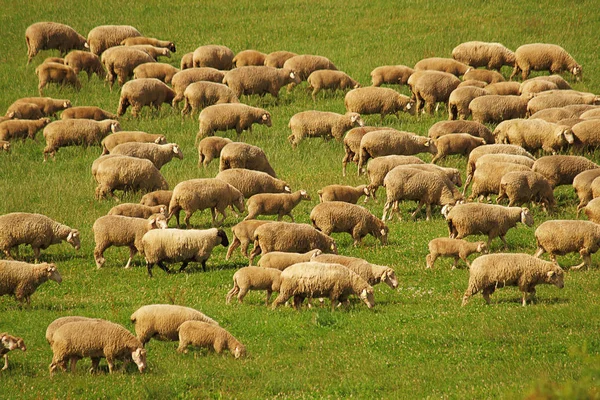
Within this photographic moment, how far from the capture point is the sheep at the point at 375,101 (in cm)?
2975

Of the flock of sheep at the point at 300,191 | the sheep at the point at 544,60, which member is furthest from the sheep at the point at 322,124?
the sheep at the point at 544,60

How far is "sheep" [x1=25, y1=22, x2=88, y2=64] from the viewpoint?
125 ft

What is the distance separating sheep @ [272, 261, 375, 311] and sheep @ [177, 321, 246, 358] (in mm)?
2023

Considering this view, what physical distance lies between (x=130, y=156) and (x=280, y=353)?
10.6m

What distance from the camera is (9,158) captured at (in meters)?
28.7

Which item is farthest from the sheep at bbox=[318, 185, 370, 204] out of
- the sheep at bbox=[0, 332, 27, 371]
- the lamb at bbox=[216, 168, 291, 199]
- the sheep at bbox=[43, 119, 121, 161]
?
the sheep at bbox=[0, 332, 27, 371]

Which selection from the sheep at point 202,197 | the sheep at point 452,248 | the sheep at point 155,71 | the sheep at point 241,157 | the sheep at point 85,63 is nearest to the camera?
the sheep at point 452,248

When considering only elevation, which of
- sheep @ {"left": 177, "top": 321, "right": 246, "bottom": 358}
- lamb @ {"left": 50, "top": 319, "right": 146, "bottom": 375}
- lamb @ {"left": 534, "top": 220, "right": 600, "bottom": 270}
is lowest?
lamb @ {"left": 534, "top": 220, "right": 600, "bottom": 270}

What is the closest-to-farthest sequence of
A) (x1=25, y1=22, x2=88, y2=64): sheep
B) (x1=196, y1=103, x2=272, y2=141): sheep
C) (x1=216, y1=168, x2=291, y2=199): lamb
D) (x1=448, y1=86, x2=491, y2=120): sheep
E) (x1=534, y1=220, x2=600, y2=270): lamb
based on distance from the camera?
(x1=534, y1=220, x2=600, y2=270): lamb, (x1=216, y1=168, x2=291, y2=199): lamb, (x1=196, y1=103, x2=272, y2=141): sheep, (x1=448, y1=86, x2=491, y2=120): sheep, (x1=25, y1=22, x2=88, y2=64): sheep

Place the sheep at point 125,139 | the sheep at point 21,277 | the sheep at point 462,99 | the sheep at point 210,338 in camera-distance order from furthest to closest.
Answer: the sheep at point 462,99 < the sheep at point 125,139 < the sheep at point 21,277 < the sheep at point 210,338

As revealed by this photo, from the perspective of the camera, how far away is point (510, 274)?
1673 cm

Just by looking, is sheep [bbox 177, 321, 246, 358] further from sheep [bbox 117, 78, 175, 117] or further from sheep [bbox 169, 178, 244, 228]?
sheep [bbox 117, 78, 175, 117]

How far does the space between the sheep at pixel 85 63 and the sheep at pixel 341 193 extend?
1617 cm

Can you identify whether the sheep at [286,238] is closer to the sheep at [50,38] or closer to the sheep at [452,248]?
the sheep at [452,248]
